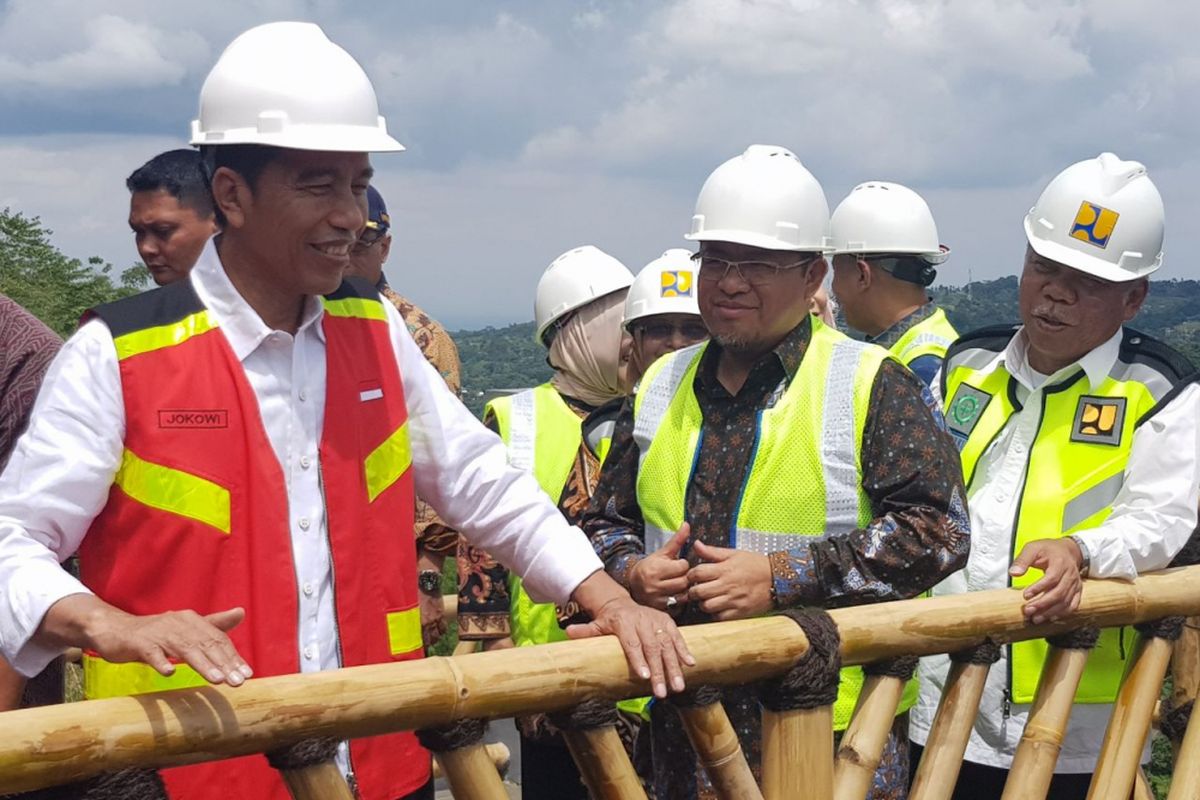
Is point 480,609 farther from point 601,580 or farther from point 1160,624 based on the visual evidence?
point 1160,624

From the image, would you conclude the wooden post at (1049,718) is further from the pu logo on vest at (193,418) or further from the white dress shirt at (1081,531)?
the pu logo on vest at (193,418)

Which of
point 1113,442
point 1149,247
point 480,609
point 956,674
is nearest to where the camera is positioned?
point 956,674

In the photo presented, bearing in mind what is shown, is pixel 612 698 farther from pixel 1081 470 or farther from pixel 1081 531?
pixel 1081 470

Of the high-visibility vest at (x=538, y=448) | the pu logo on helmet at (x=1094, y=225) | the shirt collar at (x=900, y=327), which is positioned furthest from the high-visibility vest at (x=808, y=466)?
the shirt collar at (x=900, y=327)

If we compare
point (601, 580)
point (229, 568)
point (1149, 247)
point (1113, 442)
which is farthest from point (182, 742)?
point (1149, 247)

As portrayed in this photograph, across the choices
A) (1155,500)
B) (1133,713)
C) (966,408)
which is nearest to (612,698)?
(1133,713)

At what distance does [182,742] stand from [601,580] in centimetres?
101

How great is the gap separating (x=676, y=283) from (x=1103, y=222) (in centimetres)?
132

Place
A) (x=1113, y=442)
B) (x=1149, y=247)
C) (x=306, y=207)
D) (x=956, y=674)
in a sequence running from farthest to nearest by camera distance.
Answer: (x=1149, y=247), (x=1113, y=442), (x=956, y=674), (x=306, y=207)

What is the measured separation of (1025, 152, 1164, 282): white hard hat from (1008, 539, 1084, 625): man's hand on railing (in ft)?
3.26

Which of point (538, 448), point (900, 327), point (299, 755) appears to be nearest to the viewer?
point (299, 755)

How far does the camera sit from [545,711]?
2273 mm

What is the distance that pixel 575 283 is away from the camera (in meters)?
4.75

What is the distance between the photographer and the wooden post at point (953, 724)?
289 cm
